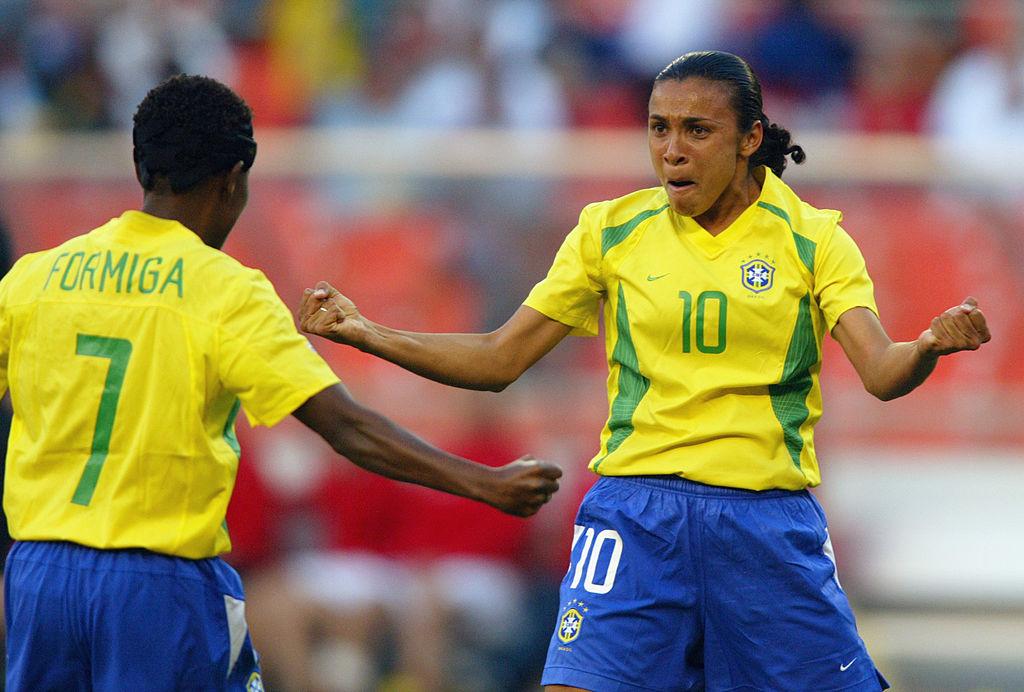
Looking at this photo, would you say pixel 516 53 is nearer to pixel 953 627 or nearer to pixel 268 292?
pixel 953 627

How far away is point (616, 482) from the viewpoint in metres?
4.57

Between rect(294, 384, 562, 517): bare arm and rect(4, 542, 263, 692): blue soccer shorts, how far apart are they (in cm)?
51

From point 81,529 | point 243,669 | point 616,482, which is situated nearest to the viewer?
point 81,529

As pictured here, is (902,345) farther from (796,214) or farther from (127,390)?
(127,390)

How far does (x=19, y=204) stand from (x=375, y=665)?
10.2ft

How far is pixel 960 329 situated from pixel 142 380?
2077mm

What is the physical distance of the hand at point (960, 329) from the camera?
13.1ft

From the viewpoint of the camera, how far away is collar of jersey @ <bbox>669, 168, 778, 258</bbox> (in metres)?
4.51

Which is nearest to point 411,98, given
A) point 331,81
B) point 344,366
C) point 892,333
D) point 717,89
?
point 331,81

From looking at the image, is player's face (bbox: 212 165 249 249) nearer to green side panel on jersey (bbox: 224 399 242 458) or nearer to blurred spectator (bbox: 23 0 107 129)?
green side panel on jersey (bbox: 224 399 242 458)

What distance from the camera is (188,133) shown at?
4.12 meters

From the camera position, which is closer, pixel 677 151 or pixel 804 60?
pixel 677 151

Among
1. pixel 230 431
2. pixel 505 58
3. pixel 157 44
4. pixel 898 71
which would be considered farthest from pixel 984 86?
pixel 230 431

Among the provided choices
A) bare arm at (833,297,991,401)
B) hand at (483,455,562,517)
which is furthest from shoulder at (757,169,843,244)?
hand at (483,455,562,517)
